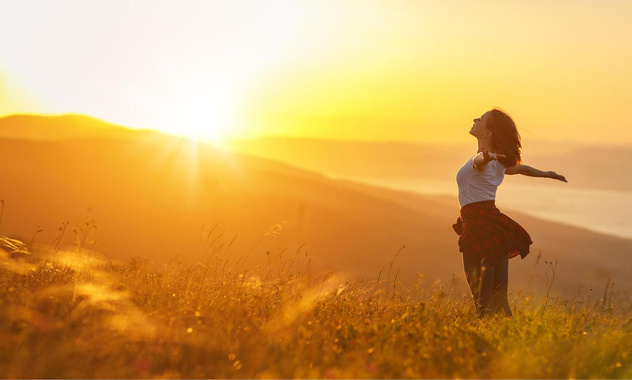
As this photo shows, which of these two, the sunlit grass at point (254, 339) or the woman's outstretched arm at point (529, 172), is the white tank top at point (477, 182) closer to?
the woman's outstretched arm at point (529, 172)

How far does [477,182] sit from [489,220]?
37 centimetres

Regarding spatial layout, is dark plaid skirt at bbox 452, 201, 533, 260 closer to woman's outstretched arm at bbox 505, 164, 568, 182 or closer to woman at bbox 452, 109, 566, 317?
woman at bbox 452, 109, 566, 317

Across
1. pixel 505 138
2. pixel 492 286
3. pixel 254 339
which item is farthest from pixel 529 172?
pixel 254 339

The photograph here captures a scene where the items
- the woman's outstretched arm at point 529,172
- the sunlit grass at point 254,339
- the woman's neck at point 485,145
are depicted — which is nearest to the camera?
the sunlit grass at point 254,339

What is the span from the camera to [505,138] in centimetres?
617

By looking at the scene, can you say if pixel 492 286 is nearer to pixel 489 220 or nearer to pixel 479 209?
pixel 489 220

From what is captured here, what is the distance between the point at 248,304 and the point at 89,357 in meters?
1.78

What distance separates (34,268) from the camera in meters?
5.89

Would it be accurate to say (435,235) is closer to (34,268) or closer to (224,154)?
(224,154)

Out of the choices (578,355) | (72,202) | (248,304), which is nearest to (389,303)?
(248,304)

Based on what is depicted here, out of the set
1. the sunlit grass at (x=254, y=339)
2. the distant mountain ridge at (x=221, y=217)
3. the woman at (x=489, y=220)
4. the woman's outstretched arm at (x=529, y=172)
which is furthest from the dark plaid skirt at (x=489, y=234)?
the distant mountain ridge at (x=221, y=217)

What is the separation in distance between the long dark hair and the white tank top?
124mm

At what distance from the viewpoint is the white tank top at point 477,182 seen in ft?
19.9

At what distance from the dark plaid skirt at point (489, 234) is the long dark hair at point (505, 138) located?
0.47m
